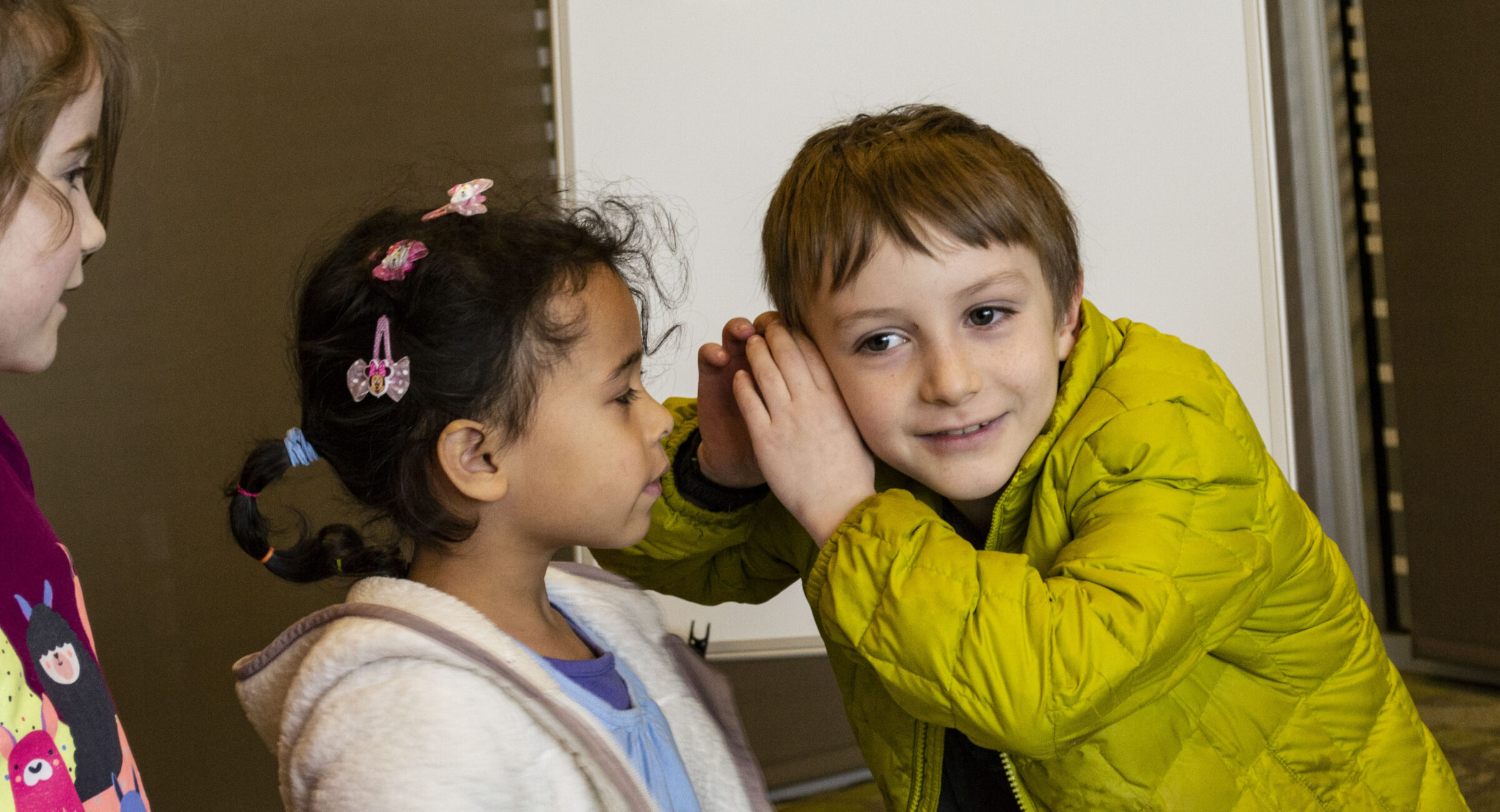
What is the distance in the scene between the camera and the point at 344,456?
3.28 ft

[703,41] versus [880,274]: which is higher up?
[703,41]

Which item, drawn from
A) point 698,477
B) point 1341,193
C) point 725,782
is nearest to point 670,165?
point 698,477

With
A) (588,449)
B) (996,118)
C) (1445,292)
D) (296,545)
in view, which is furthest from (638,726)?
(1445,292)

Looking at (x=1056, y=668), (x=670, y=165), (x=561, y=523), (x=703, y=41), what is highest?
(x=703, y=41)

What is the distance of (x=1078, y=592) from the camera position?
33.4 inches

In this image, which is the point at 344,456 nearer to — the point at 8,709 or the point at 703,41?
the point at 8,709

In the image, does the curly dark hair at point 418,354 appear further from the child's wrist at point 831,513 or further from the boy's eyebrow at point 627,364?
the child's wrist at point 831,513

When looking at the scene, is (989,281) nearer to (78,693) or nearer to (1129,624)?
(1129,624)

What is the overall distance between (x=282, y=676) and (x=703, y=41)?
1261mm

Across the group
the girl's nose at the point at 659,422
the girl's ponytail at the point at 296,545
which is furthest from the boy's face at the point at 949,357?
the girl's ponytail at the point at 296,545

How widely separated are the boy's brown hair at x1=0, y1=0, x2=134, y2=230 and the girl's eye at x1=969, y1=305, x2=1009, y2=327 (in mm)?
668

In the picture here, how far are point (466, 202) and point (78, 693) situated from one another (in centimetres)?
48

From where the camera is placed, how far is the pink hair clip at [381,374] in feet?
3.12

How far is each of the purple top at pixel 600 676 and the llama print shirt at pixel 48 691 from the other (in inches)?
12.5
